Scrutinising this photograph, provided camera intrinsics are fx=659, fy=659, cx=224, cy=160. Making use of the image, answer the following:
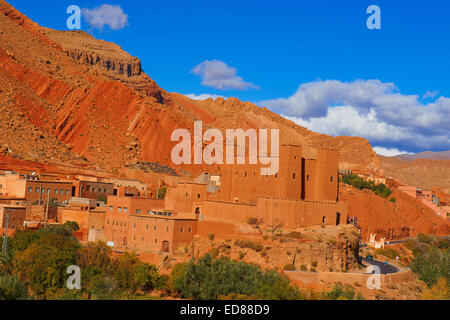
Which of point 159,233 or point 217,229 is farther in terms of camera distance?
point 217,229

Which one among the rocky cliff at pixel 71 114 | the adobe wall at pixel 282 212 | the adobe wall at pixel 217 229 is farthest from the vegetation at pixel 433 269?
the rocky cliff at pixel 71 114

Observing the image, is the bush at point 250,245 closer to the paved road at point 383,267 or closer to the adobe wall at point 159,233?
the adobe wall at point 159,233

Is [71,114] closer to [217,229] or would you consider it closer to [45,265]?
[217,229]

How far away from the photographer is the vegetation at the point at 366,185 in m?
89.9

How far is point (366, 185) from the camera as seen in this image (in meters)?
91.4

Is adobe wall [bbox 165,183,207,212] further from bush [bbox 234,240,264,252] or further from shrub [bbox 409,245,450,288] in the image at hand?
shrub [bbox 409,245,450,288]

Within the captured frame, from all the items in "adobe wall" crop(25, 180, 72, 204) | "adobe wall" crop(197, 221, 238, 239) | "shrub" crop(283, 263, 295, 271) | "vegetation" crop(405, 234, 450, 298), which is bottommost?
"vegetation" crop(405, 234, 450, 298)

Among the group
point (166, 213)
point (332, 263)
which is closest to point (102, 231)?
point (166, 213)

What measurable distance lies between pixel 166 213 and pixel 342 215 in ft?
41.9

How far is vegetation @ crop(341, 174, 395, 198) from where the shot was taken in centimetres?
8988

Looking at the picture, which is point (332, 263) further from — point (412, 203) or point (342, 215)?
point (412, 203)

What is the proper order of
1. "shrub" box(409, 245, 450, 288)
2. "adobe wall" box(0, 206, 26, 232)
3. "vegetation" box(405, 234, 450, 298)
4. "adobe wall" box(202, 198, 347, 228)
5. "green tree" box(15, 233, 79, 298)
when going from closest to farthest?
"green tree" box(15, 233, 79, 298), "vegetation" box(405, 234, 450, 298), "adobe wall" box(202, 198, 347, 228), "adobe wall" box(0, 206, 26, 232), "shrub" box(409, 245, 450, 288)

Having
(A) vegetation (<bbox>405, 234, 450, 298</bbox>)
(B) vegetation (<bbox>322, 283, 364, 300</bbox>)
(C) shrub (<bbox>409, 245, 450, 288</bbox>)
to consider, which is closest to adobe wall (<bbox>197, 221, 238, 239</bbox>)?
(B) vegetation (<bbox>322, 283, 364, 300</bbox>)

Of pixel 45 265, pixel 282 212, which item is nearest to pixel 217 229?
pixel 282 212
